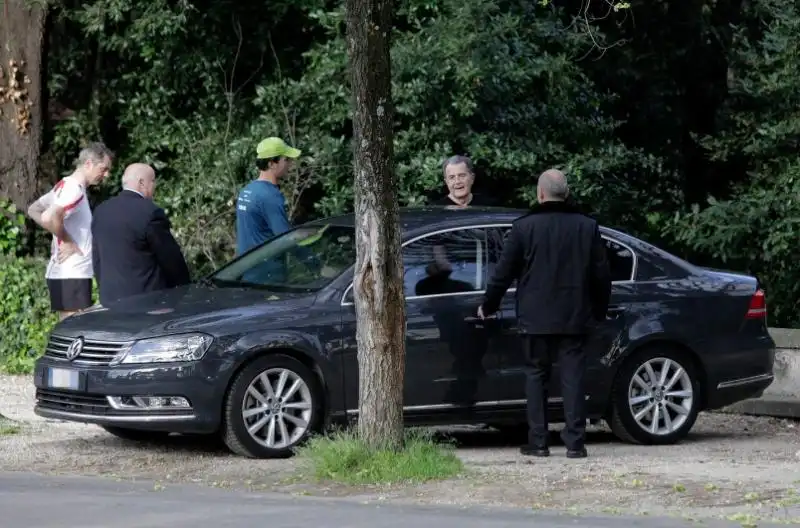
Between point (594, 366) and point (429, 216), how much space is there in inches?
57.9

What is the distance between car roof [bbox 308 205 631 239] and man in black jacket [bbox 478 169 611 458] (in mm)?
646

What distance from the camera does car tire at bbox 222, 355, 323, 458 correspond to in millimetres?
10859

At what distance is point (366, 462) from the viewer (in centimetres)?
997

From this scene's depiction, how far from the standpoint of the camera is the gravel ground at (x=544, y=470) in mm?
9195

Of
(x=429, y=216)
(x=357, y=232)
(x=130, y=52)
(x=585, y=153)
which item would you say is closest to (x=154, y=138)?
(x=130, y=52)

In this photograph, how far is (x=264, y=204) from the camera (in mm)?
13031

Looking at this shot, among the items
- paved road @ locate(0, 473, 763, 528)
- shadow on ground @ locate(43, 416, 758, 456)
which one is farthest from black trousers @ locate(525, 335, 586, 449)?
paved road @ locate(0, 473, 763, 528)

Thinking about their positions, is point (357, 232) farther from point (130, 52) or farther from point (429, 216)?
point (130, 52)

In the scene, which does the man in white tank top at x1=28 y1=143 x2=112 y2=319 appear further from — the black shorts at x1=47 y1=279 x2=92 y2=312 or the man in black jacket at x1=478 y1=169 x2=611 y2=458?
the man in black jacket at x1=478 y1=169 x2=611 y2=458

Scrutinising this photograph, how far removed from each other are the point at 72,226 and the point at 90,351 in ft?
8.23

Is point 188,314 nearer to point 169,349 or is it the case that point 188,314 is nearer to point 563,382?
point 169,349

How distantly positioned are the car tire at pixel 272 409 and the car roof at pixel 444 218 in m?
1.25

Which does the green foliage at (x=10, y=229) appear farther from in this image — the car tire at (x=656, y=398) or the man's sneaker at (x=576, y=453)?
the man's sneaker at (x=576, y=453)

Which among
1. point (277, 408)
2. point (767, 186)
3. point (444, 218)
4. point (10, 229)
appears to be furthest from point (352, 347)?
point (10, 229)
